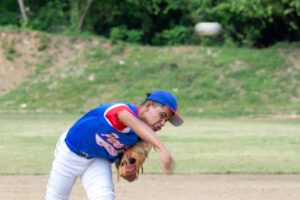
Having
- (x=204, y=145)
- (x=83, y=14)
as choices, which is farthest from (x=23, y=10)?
(x=204, y=145)

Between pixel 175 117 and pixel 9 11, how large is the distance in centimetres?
3579

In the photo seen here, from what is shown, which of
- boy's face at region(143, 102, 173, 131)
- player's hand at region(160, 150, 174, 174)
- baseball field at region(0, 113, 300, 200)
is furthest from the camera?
baseball field at region(0, 113, 300, 200)

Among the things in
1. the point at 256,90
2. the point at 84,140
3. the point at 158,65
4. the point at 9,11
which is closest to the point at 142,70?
the point at 158,65

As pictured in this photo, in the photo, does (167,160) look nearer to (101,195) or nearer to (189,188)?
(101,195)

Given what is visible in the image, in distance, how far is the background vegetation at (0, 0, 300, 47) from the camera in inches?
1519

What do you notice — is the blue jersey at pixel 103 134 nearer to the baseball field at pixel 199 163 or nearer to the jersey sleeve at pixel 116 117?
the jersey sleeve at pixel 116 117

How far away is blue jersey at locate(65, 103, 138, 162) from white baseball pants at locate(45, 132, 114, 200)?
0.06 m

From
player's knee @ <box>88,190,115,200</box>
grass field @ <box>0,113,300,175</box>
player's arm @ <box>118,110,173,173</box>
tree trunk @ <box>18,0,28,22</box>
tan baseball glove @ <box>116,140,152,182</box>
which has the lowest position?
tree trunk @ <box>18,0,28,22</box>

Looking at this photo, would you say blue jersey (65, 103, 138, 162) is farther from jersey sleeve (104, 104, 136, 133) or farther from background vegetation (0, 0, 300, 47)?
background vegetation (0, 0, 300, 47)

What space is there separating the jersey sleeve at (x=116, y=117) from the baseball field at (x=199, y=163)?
4.07 metres

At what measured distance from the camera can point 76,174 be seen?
24.1 ft

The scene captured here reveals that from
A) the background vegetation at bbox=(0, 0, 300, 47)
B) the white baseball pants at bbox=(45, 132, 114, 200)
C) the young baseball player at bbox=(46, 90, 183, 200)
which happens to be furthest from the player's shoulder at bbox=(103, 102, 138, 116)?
the background vegetation at bbox=(0, 0, 300, 47)

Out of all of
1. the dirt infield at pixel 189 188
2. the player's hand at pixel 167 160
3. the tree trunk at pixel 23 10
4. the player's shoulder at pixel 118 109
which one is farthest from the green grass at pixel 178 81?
the player's hand at pixel 167 160

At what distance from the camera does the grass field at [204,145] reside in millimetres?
14523
